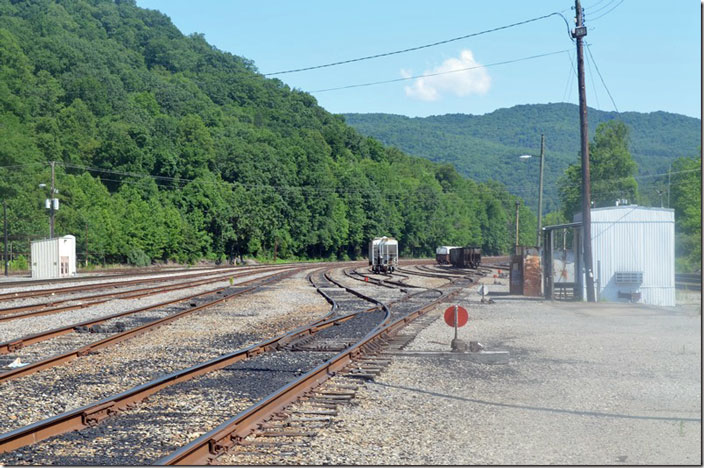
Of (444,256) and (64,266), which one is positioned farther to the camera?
(444,256)

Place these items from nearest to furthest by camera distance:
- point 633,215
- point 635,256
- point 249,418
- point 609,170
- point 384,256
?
point 249,418
point 633,215
point 635,256
point 384,256
point 609,170

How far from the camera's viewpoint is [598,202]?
97688 millimetres

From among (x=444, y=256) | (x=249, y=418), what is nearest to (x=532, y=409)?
(x=249, y=418)

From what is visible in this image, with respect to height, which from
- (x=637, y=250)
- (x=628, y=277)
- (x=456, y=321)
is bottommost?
(x=456, y=321)

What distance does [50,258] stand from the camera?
46312mm

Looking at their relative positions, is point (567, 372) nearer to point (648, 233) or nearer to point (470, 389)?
point (470, 389)

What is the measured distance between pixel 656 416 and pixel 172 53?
163991 millimetres

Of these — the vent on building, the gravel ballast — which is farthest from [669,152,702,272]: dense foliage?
the gravel ballast

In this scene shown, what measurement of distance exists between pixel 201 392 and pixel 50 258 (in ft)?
130

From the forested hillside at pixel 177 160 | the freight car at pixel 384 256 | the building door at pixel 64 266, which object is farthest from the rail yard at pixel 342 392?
the forested hillside at pixel 177 160

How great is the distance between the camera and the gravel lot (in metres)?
7.23

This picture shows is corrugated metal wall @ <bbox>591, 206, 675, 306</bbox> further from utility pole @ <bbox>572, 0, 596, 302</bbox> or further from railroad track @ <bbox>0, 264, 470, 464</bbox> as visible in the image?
railroad track @ <bbox>0, 264, 470, 464</bbox>

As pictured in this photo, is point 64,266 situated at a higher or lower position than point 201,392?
higher

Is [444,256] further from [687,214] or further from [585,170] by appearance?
[585,170]
